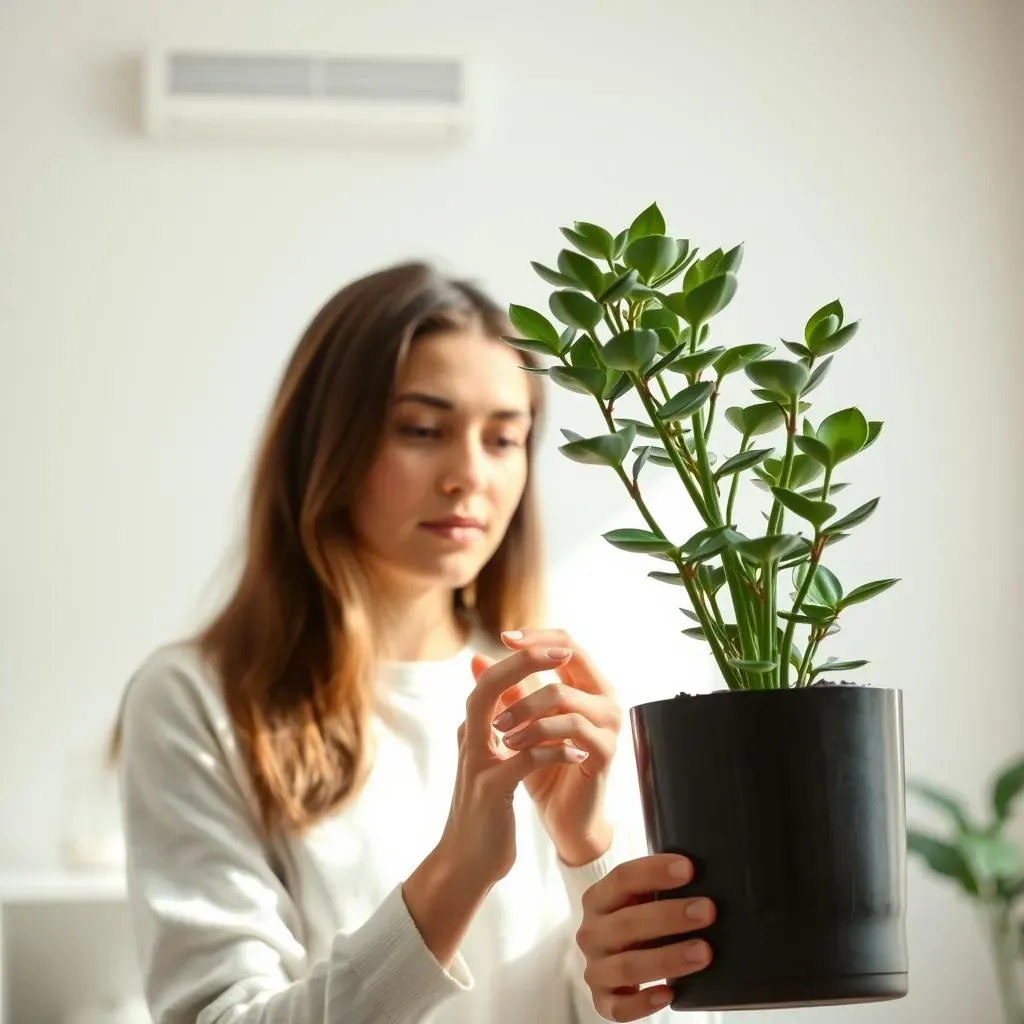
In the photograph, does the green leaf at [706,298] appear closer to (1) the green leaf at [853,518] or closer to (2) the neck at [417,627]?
(1) the green leaf at [853,518]

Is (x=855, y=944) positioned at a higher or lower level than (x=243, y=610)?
lower

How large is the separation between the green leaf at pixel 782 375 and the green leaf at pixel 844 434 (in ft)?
0.08

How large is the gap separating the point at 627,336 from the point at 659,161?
2.49m

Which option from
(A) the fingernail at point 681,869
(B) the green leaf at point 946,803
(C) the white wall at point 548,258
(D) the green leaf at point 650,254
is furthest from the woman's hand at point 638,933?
(B) the green leaf at point 946,803

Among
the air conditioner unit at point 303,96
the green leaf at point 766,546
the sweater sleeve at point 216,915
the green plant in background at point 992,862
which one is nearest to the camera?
the green leaf at point 766,546

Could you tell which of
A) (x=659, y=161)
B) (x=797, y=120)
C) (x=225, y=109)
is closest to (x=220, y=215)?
(x=225, y=109)

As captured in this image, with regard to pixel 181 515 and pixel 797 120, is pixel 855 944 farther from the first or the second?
pixel 797 120

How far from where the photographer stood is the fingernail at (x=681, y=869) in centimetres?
78

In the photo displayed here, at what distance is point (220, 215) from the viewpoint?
3.01 meters

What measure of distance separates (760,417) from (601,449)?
11 centimetres

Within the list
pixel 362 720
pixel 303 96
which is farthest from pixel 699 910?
pixel 303 96

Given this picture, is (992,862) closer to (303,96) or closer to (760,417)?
(303,96)

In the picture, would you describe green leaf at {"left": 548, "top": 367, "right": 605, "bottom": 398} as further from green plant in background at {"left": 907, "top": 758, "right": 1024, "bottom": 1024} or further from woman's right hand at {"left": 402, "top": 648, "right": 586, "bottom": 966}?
green plant in background at {"left": 907, "top": 758, "right": 1024, "bottom": 1024}

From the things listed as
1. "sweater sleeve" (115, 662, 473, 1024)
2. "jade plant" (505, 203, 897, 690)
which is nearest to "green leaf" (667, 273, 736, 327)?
"jade plant" (505, 203, 897, 690)
